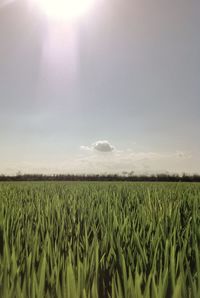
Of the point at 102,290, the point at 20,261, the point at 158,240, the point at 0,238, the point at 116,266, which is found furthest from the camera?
the point at 0,238

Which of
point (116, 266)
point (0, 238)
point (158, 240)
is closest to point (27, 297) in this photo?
point (116, 266)

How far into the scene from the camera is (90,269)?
1096 millimetres

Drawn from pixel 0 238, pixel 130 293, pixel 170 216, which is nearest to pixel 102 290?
pixel 130 293

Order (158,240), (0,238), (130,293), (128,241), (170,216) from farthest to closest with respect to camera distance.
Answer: (170,216)
(0,238)
(128,241)
(158,240)
(130,293)

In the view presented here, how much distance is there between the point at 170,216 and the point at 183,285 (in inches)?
48.9

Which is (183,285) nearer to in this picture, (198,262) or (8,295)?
(198,262)

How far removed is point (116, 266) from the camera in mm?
1203

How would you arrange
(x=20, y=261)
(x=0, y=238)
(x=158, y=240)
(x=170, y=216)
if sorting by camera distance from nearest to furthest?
(x=20, y=261)
(x=158, y=240)
(x=0, y=238)
(x=170, y=216)

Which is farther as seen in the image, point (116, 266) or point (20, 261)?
point (20, 261)

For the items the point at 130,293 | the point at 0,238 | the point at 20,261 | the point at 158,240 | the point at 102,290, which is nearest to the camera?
the point at 130,293

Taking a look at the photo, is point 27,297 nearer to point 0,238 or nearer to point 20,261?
point 20,261

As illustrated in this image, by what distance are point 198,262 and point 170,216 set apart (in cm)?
106

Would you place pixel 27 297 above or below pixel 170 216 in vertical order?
below

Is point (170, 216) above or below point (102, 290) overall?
above
